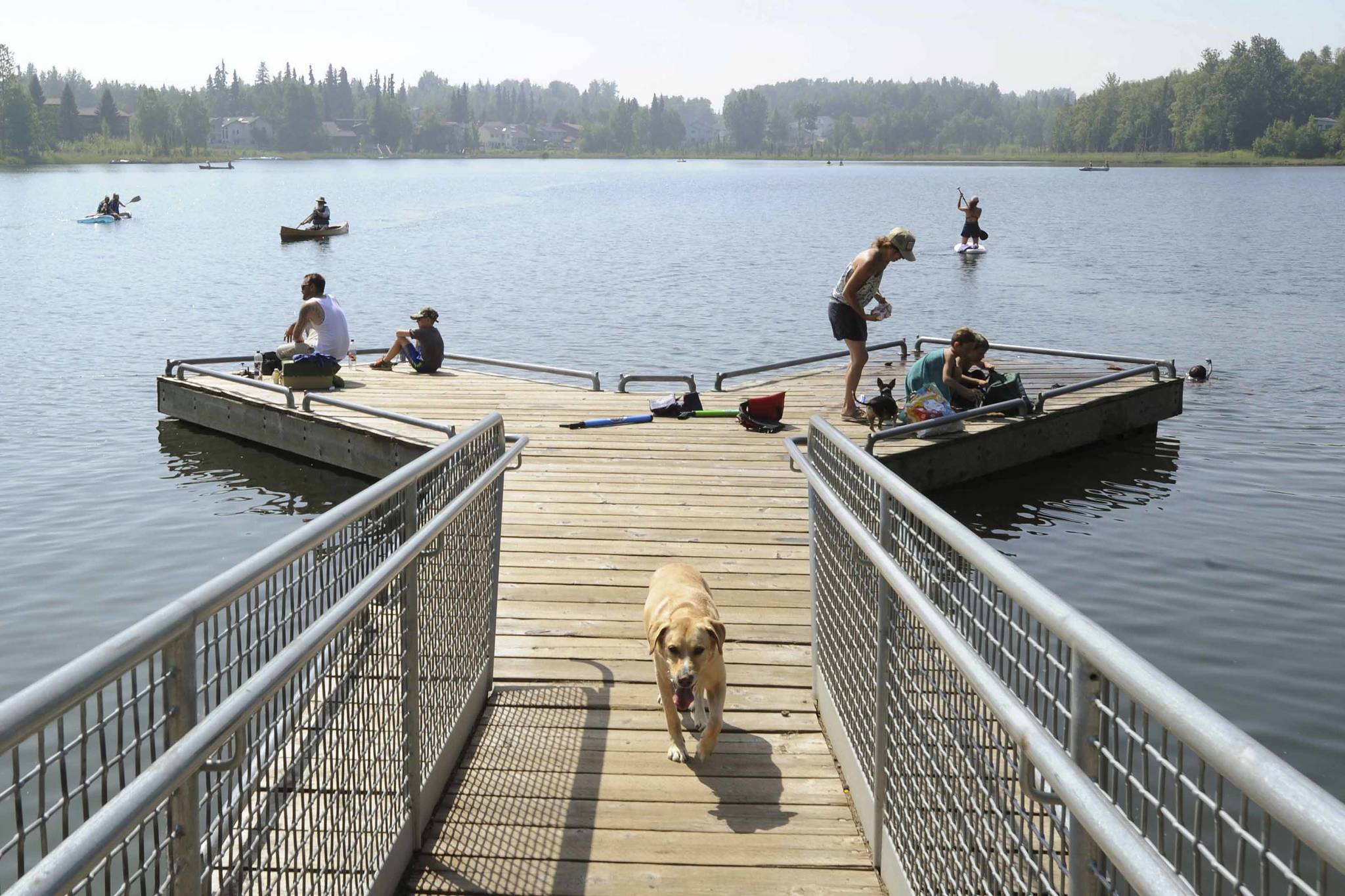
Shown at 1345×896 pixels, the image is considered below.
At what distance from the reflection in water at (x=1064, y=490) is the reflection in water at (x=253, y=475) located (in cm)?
649

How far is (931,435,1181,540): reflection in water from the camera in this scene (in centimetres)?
1318

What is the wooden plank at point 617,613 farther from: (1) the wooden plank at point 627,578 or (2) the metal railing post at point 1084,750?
(2) the metal railing post at point 1084,750

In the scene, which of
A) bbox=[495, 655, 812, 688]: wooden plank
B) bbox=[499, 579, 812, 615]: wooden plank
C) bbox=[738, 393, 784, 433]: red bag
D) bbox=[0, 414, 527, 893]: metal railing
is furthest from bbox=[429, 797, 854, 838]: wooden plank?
bbox=[738, 393, 784, 433]: red bag

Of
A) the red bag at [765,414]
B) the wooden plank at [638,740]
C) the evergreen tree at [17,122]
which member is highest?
the evergreen tree at [17,122]

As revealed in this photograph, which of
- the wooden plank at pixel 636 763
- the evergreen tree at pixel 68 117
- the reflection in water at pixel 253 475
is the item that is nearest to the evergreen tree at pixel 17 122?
the evergreen tree at pixel 68 117

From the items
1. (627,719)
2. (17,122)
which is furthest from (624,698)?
(17,122)

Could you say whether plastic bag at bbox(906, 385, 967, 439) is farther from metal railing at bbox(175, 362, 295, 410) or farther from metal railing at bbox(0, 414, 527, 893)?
metal railing at bbox(0, 414, 527, 893)

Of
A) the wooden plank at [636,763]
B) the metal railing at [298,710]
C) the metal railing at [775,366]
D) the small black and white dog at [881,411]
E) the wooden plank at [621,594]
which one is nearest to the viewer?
the metal railing at [298,710]

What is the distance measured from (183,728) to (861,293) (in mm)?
10618

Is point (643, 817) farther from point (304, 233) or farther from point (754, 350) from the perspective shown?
point (304, 233)

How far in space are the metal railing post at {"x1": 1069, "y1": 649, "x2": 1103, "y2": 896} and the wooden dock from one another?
224 cm

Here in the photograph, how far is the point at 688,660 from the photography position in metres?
5.18

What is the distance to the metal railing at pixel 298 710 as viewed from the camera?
2.10 metres

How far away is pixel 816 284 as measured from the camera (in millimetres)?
39750
